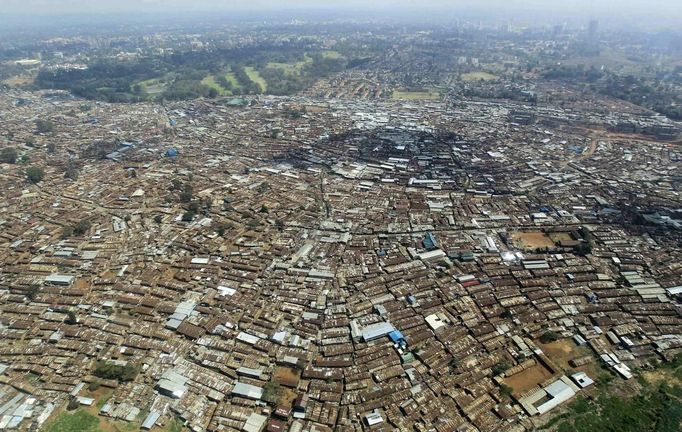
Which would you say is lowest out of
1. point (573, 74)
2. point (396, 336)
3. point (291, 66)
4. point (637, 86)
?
point (396, 336)

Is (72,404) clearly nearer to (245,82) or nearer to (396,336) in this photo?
(396,336)

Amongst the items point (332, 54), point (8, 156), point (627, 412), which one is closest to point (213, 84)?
point (8, 156)

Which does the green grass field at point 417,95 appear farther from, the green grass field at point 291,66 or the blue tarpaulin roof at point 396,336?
the blue tarpaulin roof at point 396,336

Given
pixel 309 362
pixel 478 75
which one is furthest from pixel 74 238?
pixel 478 75

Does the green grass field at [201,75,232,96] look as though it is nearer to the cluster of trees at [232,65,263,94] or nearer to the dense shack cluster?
the cluster of trees at [232,65,263,94]

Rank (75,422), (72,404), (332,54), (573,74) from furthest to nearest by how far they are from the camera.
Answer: (332,54) < (573,74) < (72,404) < (75,422)

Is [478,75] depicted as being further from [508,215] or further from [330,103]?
[508,215]

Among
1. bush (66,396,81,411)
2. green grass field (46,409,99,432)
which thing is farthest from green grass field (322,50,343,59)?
green grass field (46,409,99,432)
